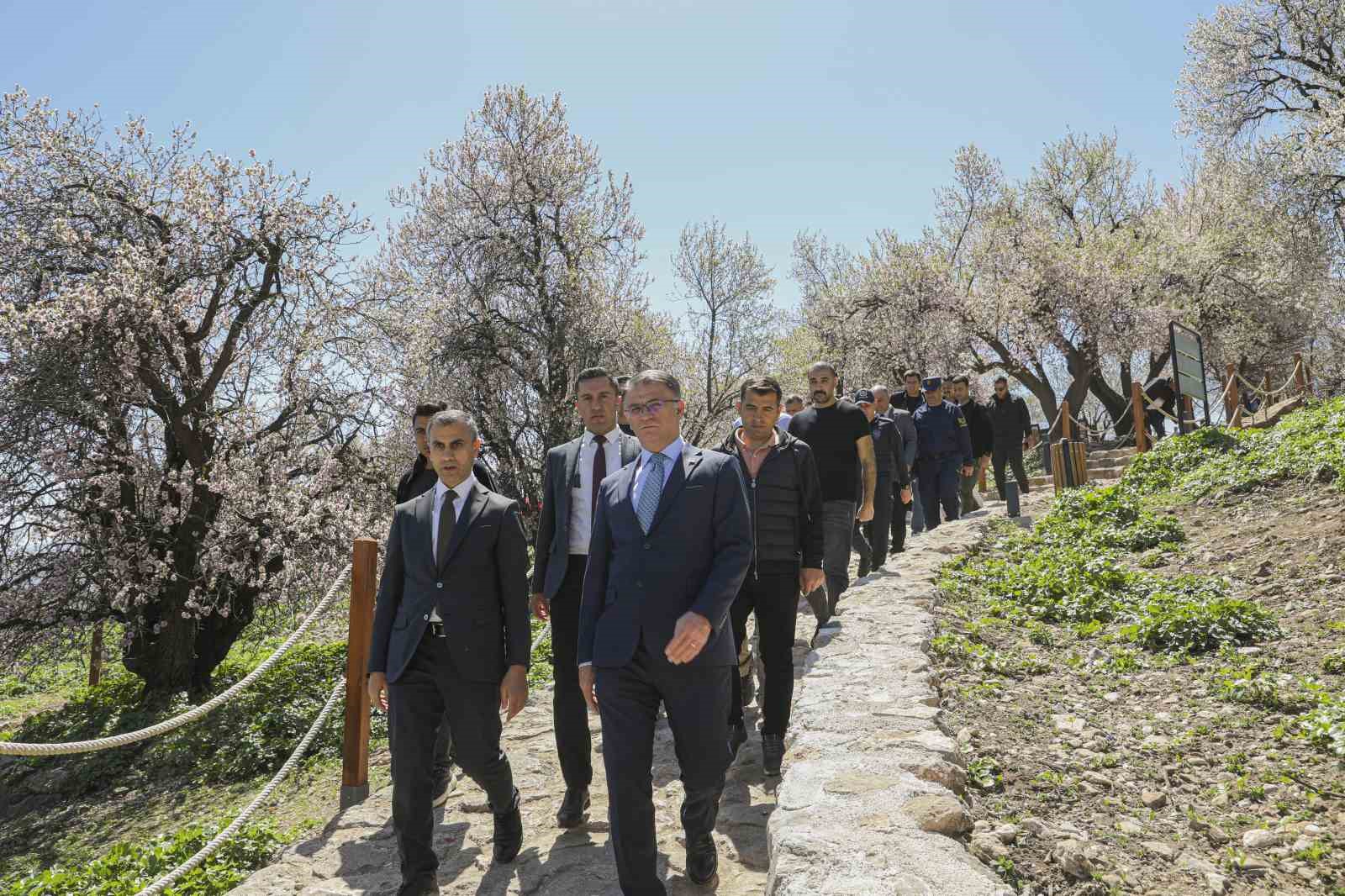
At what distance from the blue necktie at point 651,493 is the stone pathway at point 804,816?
1210mm

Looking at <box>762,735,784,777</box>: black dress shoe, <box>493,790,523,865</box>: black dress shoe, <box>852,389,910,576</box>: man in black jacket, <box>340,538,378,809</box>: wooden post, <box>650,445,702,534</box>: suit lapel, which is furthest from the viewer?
<box>852,389,910,576</box>: man in black jacket

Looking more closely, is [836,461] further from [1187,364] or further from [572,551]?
[1187,364]

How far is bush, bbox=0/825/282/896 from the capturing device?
4.84 meters

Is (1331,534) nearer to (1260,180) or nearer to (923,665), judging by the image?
(923,665)

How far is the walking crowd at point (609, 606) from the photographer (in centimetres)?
305

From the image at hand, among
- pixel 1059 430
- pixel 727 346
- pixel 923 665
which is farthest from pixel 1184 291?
pixel 923 665

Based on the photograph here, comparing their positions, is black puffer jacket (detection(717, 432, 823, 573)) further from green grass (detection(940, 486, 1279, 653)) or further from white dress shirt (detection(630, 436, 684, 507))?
white dress shirt (detection(630, 436, 684, 507))

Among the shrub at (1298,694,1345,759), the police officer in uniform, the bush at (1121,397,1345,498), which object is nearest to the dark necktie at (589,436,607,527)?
the shrub at (1298,694,1345,759)

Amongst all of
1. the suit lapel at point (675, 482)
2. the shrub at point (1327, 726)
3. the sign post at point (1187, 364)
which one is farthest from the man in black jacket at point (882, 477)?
the sign post at point (1187, 364)

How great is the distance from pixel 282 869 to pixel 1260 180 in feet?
97.3

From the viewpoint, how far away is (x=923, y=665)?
471 cm

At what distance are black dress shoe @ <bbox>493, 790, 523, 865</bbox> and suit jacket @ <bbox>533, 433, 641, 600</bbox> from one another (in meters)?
1.04

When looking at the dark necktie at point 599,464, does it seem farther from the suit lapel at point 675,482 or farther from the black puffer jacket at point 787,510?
the suit lapel at point 675,482

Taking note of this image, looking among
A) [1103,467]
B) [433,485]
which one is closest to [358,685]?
[433,485]
